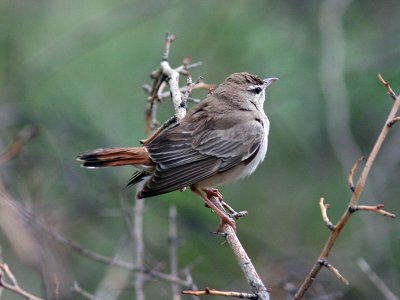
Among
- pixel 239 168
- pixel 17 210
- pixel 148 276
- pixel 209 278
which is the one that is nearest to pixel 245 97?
pixel 239 168

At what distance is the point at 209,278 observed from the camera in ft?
25.5

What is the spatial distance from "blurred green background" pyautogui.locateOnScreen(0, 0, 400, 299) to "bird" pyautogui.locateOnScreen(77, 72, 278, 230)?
5.21ft

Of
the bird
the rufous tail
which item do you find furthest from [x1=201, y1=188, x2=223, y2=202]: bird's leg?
the rufous tail

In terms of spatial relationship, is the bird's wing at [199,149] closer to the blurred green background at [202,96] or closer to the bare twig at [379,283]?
the bare twig at [379,283]

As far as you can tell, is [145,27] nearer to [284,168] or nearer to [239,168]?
[284,168]

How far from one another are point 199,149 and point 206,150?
5 cm

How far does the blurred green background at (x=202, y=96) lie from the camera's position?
741cm

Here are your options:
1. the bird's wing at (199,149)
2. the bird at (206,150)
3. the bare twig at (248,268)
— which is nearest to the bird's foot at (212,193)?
the bird at (206,150)

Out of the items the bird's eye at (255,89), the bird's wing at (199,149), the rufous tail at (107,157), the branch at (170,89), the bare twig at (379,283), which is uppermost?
the bird's eye at (255,89)

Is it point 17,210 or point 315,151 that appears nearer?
point 17,210

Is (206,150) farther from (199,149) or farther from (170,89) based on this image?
(170,89)

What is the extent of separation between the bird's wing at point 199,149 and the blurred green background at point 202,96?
63.0 inches

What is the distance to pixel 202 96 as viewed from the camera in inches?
347

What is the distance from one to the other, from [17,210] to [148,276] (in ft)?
3.66
